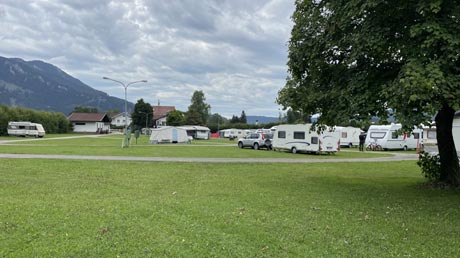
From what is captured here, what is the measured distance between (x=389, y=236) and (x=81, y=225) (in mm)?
4854

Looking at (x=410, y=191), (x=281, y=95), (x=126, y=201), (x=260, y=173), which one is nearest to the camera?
(x=126, y=201)

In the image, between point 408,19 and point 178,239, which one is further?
point 408,19

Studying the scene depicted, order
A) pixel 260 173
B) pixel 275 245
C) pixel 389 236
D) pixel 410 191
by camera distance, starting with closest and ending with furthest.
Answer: pixel 275 245 < pixel 389 236 < pixel 410 191 < pixel 260 173

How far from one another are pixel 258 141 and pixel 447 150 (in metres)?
24.9

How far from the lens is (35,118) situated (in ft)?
234

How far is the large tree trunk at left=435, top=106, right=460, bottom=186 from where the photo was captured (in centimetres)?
1116

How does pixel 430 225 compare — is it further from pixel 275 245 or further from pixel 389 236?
pixel 275 245

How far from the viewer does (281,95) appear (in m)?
12.0

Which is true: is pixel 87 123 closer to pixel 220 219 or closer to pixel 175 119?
pixel 175 119

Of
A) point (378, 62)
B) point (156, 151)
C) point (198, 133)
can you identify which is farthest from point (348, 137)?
point (378, 62)

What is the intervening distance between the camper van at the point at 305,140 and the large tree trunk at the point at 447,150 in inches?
678

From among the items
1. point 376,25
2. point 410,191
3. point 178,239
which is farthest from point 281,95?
point 178,239

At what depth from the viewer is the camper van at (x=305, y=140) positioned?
2989 centimetres

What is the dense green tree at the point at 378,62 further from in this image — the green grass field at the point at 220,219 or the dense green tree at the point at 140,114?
the dense green tree at the point at 140,114
